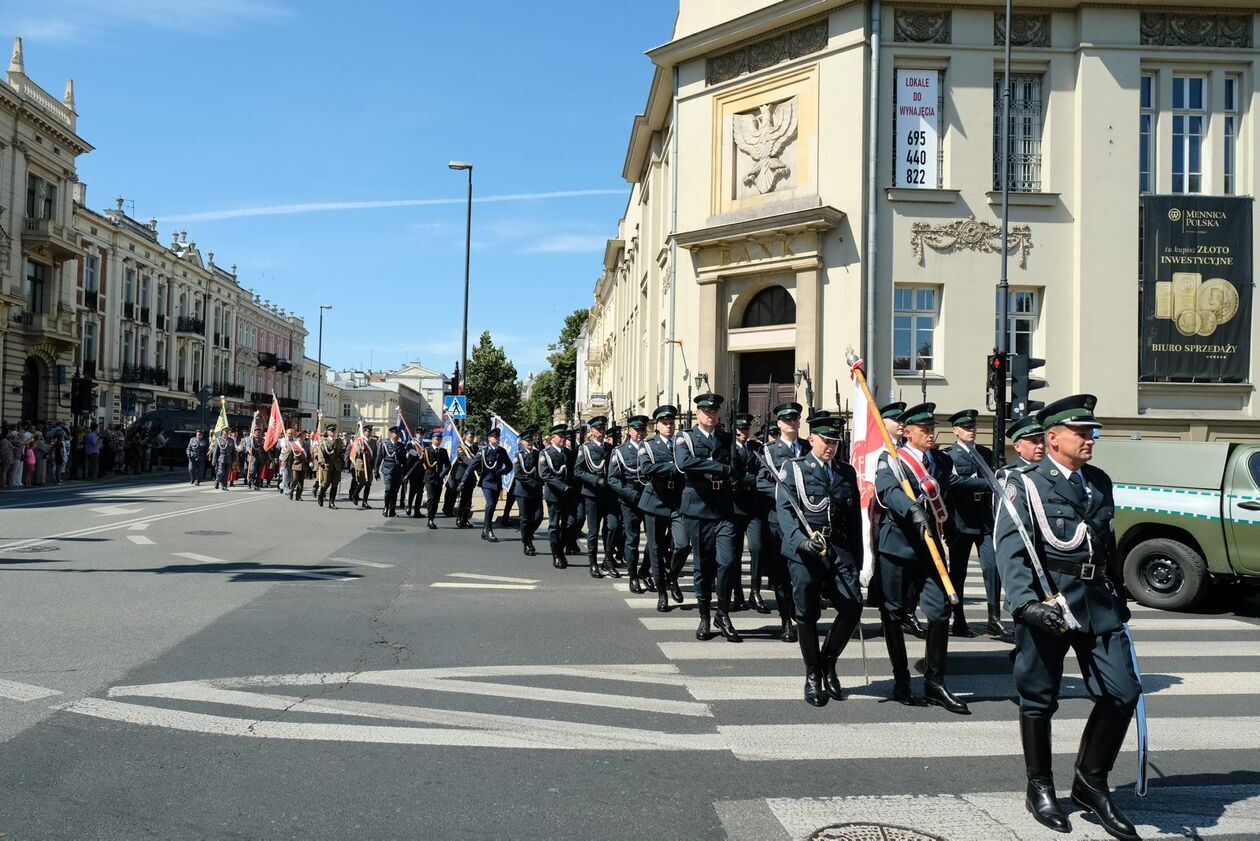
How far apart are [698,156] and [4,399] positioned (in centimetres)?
3228

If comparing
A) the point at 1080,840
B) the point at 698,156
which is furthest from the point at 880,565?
the point at 698,156

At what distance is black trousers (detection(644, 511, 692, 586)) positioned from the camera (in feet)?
32.3

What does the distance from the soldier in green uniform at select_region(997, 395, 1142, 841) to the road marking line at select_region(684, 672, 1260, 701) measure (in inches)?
88.3

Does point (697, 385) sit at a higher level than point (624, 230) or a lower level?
lower

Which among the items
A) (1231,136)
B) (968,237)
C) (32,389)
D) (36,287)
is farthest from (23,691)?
(36,287)

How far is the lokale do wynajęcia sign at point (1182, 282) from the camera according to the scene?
22062 millimetres

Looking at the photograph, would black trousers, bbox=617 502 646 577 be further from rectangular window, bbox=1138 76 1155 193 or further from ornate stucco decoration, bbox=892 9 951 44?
rectangular window, bbox=1138 76 1155 193

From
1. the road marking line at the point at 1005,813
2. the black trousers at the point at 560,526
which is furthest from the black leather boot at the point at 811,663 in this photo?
the black trousers at the point at 560,526

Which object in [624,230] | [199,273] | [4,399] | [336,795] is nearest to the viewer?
[336,795]

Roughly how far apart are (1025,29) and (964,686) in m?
19.3

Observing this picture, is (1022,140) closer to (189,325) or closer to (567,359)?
(189,325)

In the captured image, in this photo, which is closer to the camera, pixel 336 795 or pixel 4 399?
pixel 336 795

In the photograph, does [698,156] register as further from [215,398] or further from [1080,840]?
[215,398]

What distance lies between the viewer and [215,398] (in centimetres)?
7500
